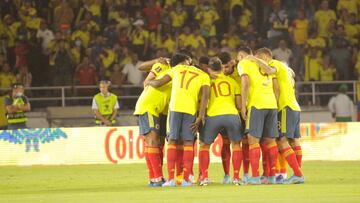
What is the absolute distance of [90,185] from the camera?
65.3 ft

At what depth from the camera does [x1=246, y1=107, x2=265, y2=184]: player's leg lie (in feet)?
60.4

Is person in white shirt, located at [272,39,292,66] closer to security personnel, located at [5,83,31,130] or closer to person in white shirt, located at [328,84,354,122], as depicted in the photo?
person in white shirt, located at [328,84,354,122]

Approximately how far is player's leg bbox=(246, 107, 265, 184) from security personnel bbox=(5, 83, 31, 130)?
38.8 ft

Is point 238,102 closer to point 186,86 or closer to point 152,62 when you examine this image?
point 186,86

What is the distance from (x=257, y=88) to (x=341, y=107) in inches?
511

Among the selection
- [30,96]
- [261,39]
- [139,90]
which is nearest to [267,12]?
[261,39]

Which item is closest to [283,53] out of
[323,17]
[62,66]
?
[323,17]

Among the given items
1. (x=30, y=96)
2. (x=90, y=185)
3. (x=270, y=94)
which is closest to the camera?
(x=270, y=94)

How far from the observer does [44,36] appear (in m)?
32.8

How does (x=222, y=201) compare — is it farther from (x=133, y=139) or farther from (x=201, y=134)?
(x=133, y=139)

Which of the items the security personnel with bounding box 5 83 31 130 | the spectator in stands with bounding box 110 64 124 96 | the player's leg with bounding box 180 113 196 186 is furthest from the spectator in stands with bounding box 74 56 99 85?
the player's leg with bounding box 180 113 196 186

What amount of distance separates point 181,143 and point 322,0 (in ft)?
52.5

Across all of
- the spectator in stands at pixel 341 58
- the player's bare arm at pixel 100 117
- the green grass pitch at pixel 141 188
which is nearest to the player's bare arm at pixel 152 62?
the green grass pitch at pixel 141 188

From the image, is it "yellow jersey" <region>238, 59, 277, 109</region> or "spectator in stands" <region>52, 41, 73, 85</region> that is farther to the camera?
"spectator in stands" <region>52, 41, 73, 85</region>
